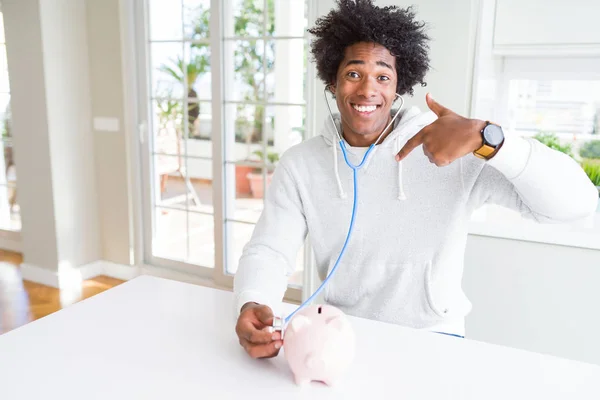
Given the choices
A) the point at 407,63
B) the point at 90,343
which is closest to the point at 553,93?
the point at 407,63

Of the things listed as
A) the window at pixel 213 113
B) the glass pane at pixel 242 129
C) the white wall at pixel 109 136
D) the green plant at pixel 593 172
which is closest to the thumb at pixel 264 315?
the green plant at pixel 593 172

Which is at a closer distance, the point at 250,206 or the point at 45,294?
the point at 45,294

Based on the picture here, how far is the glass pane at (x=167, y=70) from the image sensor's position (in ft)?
10.9

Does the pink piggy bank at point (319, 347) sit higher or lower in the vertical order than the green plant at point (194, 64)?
lower

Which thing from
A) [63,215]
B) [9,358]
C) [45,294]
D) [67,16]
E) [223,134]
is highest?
[67,16]

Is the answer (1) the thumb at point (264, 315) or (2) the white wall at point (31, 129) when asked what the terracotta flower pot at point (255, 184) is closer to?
(2) the white wall at point (31, 129)

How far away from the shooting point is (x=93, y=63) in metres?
3.37

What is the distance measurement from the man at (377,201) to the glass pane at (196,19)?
6.08 feet

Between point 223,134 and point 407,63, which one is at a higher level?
point 407,63

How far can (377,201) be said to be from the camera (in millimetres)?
1395

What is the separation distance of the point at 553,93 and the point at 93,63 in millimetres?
2559

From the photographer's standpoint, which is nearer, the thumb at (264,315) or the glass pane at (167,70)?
the thumb at (264,315)

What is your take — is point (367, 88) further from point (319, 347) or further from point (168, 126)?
point (168, 126)

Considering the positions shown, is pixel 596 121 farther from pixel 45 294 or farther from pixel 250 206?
pixel 45 294
